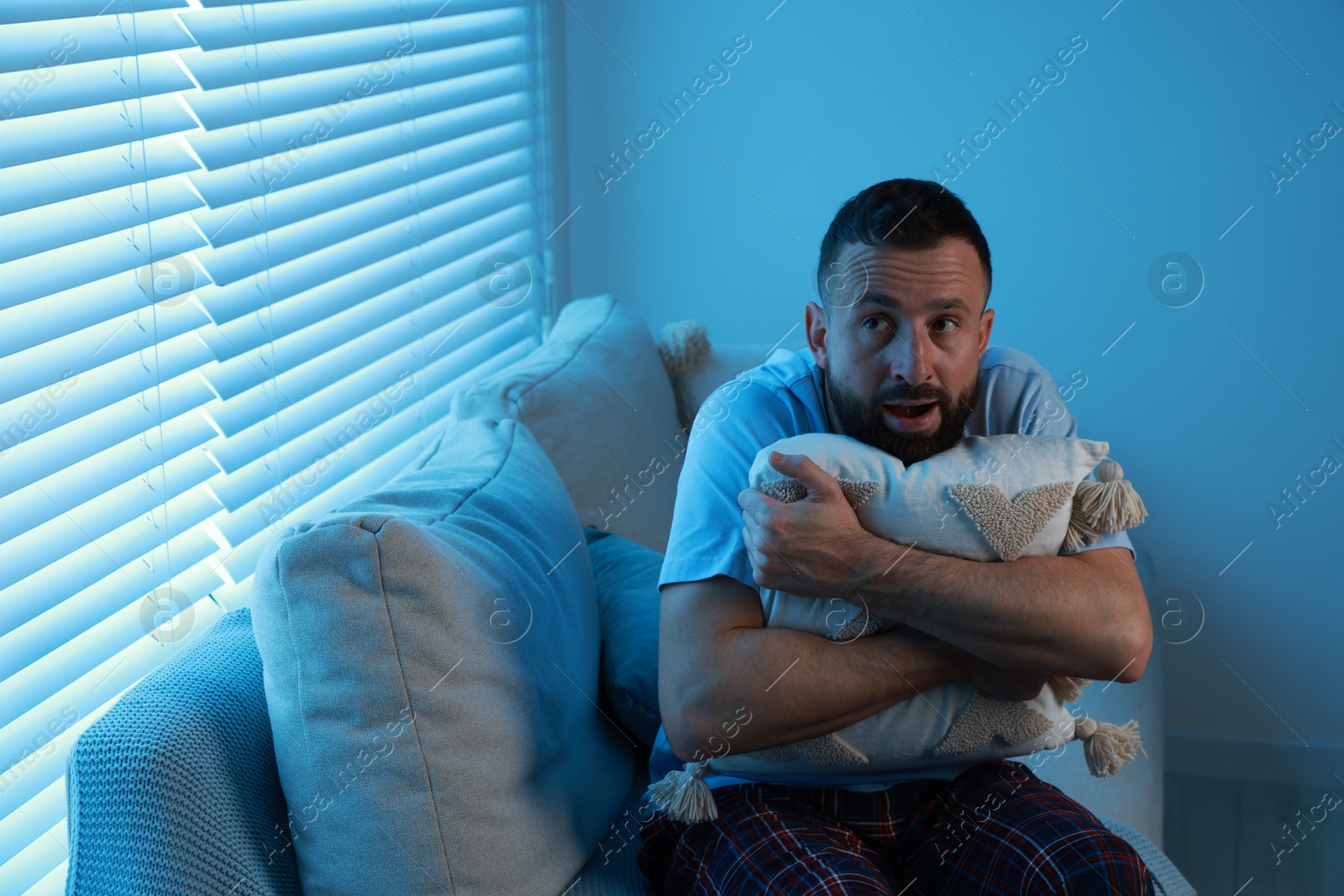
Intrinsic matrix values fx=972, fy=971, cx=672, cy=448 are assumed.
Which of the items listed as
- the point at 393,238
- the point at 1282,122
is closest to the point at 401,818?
the point at 393,238

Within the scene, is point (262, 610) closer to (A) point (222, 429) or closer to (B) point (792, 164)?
(A) point (222, 429)

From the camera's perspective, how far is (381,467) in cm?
175

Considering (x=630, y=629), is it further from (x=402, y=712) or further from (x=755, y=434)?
(x=402, y=712)

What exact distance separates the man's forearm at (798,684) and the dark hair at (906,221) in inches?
17.3

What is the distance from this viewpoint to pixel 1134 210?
208cm

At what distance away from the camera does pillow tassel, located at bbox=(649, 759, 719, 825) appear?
3.58ft

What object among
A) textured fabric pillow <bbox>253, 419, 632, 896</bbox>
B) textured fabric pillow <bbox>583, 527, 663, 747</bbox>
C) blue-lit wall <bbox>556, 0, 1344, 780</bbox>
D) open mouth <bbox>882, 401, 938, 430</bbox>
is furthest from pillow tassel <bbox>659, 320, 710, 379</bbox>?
textured fabric pillow <bbox>253, 419, 632, 896</bbox>

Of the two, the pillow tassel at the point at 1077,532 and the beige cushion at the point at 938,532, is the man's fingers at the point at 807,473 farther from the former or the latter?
the pillow tassel at the point at 1077,532

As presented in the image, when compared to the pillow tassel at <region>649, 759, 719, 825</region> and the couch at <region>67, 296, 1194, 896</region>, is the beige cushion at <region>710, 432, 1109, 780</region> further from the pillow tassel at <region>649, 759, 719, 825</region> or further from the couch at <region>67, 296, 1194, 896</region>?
the couch at <region>67, 296, 1194, 896</region>

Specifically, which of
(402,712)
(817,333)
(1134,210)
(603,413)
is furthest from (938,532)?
(1134,210)

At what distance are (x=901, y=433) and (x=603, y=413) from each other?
0.68 m

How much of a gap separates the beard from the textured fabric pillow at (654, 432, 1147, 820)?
7cm

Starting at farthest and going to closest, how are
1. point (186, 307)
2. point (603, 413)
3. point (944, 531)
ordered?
point (603, 413) < point (186, 307) < point (944, 531)

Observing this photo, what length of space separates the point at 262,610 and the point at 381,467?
0.80m
